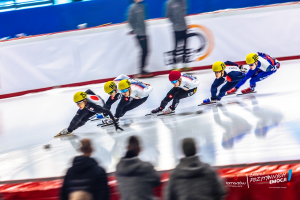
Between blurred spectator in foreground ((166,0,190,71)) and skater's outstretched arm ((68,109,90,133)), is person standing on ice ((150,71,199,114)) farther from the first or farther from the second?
blurred spectator in foreground ((166,0,190,71))

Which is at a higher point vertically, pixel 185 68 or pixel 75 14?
pixel 75 14

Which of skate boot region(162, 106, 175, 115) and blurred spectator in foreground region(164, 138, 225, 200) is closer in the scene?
blurred spectator in foreground region(164, 138, 225, 200)

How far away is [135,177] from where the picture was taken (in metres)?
2.30

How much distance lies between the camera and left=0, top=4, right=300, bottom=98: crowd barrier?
754cm

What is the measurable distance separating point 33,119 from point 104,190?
423cm

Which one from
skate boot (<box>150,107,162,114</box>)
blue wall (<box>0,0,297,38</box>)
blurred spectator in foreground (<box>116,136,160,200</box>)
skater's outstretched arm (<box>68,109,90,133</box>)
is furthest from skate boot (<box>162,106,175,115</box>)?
blue wall (<box>0,0,297,38</box>)

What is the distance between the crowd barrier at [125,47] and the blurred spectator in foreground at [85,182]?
5.59 metres

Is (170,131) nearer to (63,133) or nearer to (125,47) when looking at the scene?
(63,133)

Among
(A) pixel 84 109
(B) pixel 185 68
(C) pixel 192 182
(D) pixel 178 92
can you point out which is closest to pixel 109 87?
(A) pixel 84 109

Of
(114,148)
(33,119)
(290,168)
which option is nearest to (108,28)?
(33,119)

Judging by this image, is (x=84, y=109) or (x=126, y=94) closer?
(x=84, y=109)

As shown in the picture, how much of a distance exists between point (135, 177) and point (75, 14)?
7.60 metres

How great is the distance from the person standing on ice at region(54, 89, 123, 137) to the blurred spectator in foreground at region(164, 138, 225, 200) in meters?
2.70

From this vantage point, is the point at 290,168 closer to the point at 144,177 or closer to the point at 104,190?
the point at 144,177
